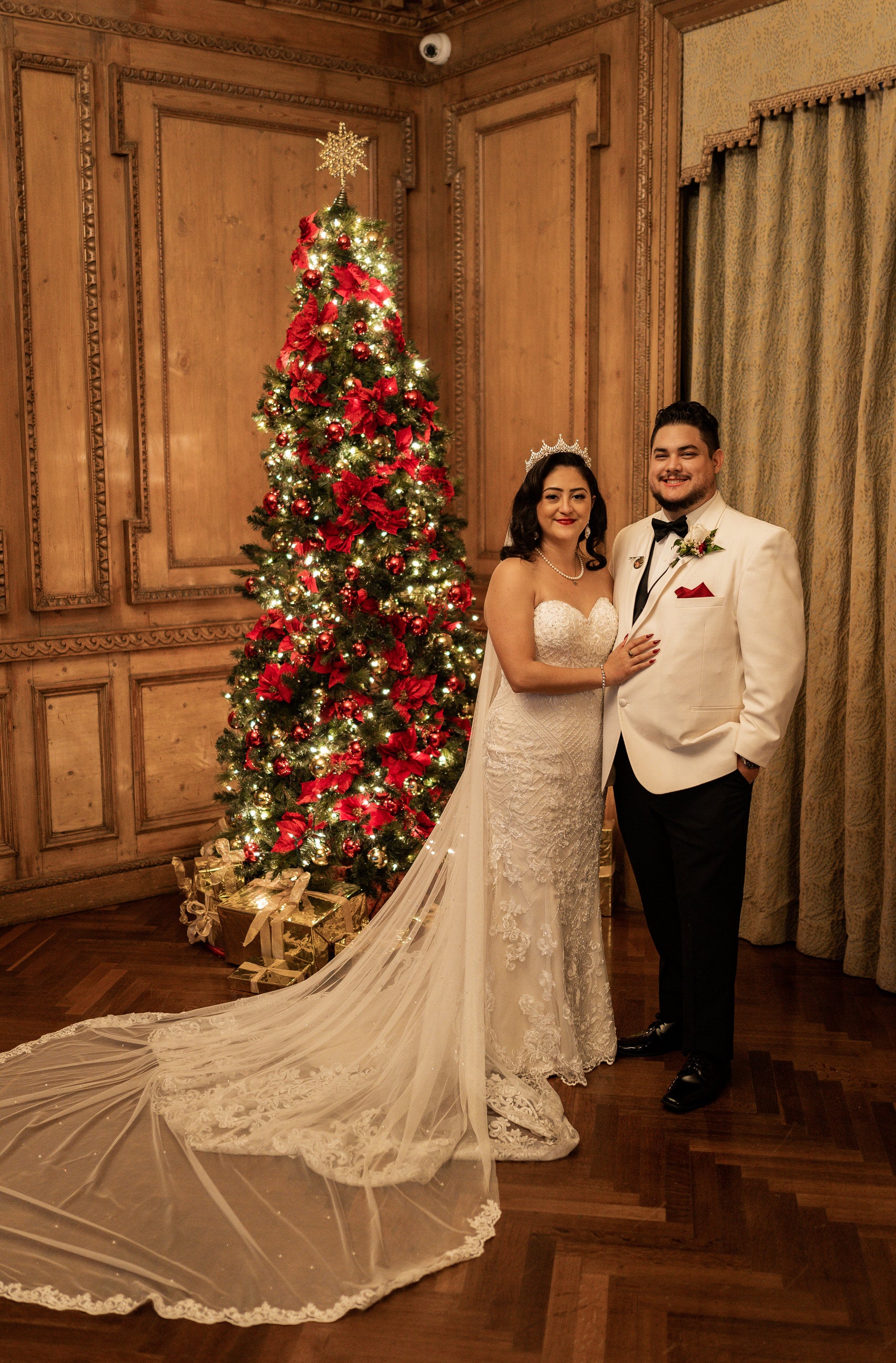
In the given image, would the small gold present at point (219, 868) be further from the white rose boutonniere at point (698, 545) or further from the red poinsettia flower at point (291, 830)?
the white rose boutonniere at point (698, 545)

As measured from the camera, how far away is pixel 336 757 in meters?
4.23

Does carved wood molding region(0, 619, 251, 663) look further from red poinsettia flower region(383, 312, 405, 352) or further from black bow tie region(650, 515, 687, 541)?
black bow tie region(650, 515, 687, 541)

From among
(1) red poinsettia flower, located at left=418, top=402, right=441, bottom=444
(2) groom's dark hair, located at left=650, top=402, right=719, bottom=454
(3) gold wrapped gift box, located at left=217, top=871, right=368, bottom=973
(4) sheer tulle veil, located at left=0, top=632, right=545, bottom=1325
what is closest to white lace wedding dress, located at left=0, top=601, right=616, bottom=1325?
(4) sheer tulle veil, located at left=0, top=632, right=545, bottom=1325

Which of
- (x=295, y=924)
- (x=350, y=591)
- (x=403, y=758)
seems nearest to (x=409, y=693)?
(x=403, y=758)

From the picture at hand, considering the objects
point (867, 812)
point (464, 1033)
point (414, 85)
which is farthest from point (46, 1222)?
point (414, 85)

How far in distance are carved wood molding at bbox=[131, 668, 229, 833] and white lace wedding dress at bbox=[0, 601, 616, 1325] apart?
1.54 m

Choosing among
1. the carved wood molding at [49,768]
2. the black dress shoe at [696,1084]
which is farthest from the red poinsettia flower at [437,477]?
the black dress shoe at [696,1084]

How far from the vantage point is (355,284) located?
4.14 metres

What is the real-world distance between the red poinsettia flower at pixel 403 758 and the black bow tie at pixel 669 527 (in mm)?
1291

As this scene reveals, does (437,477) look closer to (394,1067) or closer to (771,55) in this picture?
(771,55)

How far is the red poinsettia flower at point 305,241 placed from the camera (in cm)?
420

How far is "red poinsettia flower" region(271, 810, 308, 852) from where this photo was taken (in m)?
4.31

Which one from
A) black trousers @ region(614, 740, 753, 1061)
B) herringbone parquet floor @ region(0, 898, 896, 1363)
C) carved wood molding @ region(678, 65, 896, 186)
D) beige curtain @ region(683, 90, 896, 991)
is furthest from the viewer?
beige curtain @ region(683, 90, 896, 991)

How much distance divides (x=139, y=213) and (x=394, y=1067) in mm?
3606
